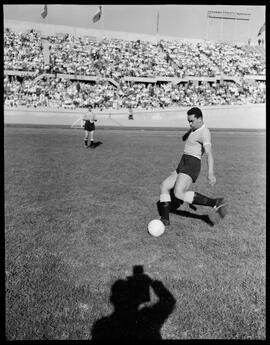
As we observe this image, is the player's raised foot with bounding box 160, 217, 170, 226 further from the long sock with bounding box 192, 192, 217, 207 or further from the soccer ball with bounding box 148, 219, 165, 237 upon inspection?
the long sock with bounding box 192, 192, 217, 207

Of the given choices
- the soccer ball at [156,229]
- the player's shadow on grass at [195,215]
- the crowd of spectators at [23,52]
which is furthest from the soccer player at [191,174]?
the crowd of spectators at [23,52]

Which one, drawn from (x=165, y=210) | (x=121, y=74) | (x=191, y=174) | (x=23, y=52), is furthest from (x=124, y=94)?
(x=165, y=210)

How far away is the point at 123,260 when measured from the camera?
15.0 feet

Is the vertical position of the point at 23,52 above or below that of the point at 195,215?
above

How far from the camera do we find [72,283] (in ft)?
13.0

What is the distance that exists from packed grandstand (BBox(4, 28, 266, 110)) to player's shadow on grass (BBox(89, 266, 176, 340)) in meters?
30.5

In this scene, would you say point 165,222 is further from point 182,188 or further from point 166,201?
point 182,188

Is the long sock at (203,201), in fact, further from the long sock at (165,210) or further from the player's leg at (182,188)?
the long sock at (165,210)

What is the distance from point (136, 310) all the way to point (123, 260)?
1110 mm

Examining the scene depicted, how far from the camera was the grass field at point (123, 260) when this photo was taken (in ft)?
10.8

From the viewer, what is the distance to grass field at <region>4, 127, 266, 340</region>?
329 centimetres

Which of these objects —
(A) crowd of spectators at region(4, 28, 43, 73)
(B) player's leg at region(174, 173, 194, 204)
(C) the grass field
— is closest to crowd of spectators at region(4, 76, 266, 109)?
(A) crowd of spectators at region(4, 28, 43, 73)
